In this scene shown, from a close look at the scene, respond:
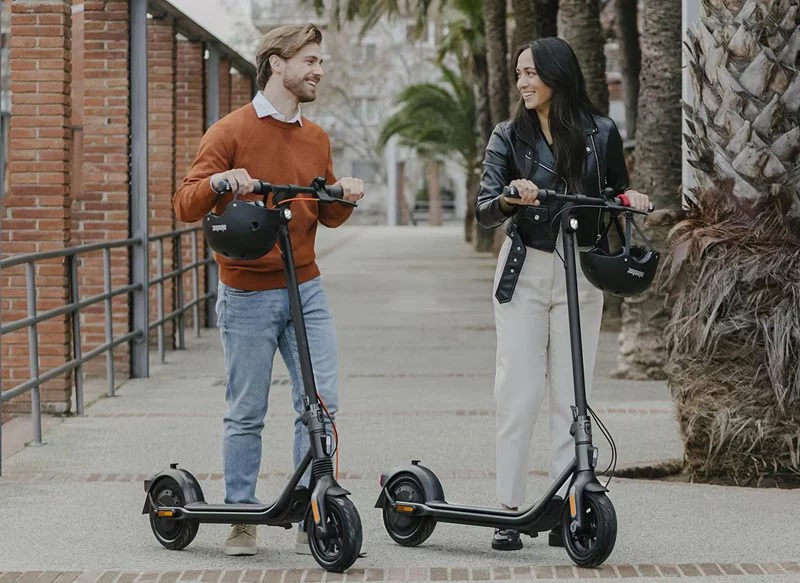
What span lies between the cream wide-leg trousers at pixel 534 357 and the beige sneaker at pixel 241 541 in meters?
0.91

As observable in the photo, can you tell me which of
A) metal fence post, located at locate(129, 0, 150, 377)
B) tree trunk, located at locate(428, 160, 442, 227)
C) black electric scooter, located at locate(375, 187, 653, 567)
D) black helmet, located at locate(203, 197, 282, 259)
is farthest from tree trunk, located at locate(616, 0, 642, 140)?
tree trunk, located at locate(428, 160, 442, 227)

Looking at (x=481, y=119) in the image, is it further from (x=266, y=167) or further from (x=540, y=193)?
(x=540, y=193)

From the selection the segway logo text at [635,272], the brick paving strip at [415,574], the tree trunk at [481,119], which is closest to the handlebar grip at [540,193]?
the segway logo text at [635,272]

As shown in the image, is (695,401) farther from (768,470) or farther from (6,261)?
(6,261)

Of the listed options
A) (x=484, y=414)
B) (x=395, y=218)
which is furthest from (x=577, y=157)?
(x=395, y=218)

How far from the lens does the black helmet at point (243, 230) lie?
5504 millimetres

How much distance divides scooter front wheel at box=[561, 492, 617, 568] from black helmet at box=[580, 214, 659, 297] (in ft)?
2.42

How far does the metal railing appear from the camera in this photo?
9.08 m

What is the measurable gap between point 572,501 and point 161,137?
390 inches

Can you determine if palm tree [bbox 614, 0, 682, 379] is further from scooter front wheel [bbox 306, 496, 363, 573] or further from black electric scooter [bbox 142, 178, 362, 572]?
scooter front wheel [bbox 306, 496, 363, 573]

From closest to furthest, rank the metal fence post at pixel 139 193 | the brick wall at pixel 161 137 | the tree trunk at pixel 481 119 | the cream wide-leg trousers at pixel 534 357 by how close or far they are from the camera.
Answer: the cream wide-leg trousers at pixel 534 357, the metal fence post at pixel 139 193, the brick wall at pixel 161 137, the tree trunk at pixel 481 119

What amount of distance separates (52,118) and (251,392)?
500 cm

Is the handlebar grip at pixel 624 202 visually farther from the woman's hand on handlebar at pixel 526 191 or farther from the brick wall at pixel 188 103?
the brick wall at pixel 188 103

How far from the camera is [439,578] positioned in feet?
18.6
